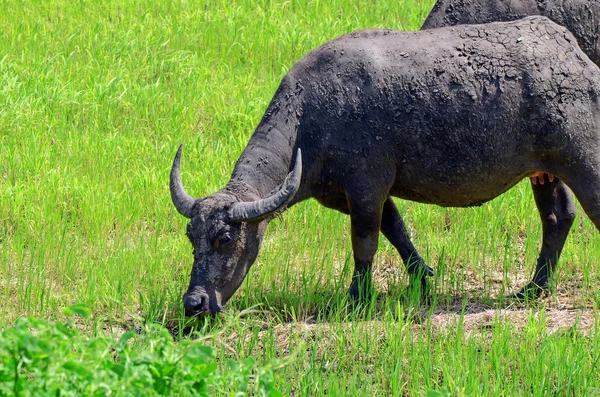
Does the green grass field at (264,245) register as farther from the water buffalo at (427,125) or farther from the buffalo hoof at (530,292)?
the water buffalo at (427,125)

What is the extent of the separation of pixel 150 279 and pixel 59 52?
13.7 ft

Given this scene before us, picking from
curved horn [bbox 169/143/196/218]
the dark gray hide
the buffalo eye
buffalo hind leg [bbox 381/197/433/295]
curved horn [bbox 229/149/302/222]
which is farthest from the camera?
the dark gray hide

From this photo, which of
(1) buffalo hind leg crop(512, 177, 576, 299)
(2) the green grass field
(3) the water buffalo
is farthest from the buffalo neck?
(1) buffalo hind leg crop(512, 177, 576, 299)

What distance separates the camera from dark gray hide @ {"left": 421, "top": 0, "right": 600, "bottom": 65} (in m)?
7.56

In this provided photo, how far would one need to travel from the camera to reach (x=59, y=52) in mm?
10273

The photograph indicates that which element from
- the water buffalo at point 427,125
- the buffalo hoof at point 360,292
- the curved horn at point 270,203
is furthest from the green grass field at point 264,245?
the water buffalo at point 427,125

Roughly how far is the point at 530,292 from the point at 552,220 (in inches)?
19.5

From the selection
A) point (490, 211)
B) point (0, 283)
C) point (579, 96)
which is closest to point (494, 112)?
point (579, 96)

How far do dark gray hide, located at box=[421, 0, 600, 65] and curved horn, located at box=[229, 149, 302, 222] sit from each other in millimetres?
2185

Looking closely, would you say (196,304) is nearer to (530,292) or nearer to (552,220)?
(530,292)

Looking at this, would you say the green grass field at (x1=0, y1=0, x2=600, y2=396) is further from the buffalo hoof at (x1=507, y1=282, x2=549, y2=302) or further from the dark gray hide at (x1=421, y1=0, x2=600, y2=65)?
the dark gray hide at (x1=421, y1=0, x2=600, y2=65)

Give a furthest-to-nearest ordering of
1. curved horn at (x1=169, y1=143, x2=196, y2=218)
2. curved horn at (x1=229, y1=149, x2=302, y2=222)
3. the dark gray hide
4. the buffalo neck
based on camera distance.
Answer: the dark gray hide
the buffalo neck
curved horn at (x1=169, y1=143, x2=196, y2=218)
curved horn at (x1=229, y1=149, x2=302, y2=222)

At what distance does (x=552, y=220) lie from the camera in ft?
22.9

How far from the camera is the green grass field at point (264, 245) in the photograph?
218 inches
